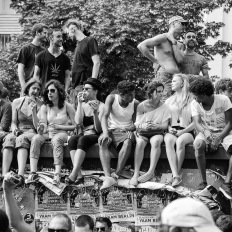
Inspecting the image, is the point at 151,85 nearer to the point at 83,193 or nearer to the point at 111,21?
the point at 83,193

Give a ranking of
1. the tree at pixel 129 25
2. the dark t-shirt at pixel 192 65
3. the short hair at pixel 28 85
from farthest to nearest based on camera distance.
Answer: the tree at pixel 129 25
the dark t-shirt at pixel 192 65
the short hair at pixel 28 85

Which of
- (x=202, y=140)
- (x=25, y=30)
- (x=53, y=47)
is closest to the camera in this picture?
(x=202, y=140)

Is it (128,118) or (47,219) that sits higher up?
(128,118)

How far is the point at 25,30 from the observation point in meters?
30.3

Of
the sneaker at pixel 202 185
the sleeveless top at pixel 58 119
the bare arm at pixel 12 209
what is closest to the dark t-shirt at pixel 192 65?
the sleeveless top at pixel 58 119

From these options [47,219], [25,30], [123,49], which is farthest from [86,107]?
[25,30]

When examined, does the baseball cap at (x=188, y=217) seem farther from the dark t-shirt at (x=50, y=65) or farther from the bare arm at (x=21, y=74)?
the bare arm at (x=21, y=74)

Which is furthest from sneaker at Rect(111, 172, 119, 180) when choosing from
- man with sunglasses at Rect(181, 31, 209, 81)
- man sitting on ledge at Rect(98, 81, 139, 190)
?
man with sunglasses at Rect(181, 31, 209, 81)

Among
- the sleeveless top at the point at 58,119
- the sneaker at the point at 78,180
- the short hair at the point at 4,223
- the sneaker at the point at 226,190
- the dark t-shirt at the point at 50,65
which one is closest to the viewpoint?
the short hair at the point at 4,223

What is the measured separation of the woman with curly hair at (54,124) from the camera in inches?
539

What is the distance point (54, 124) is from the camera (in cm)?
1402

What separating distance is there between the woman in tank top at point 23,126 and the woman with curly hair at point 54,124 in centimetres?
13

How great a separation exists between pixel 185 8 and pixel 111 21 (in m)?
2.12

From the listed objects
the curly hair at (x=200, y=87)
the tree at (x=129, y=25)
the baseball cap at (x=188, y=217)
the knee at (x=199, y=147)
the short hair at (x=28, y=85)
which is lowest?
the baseball cap at (x=188, y=217)
